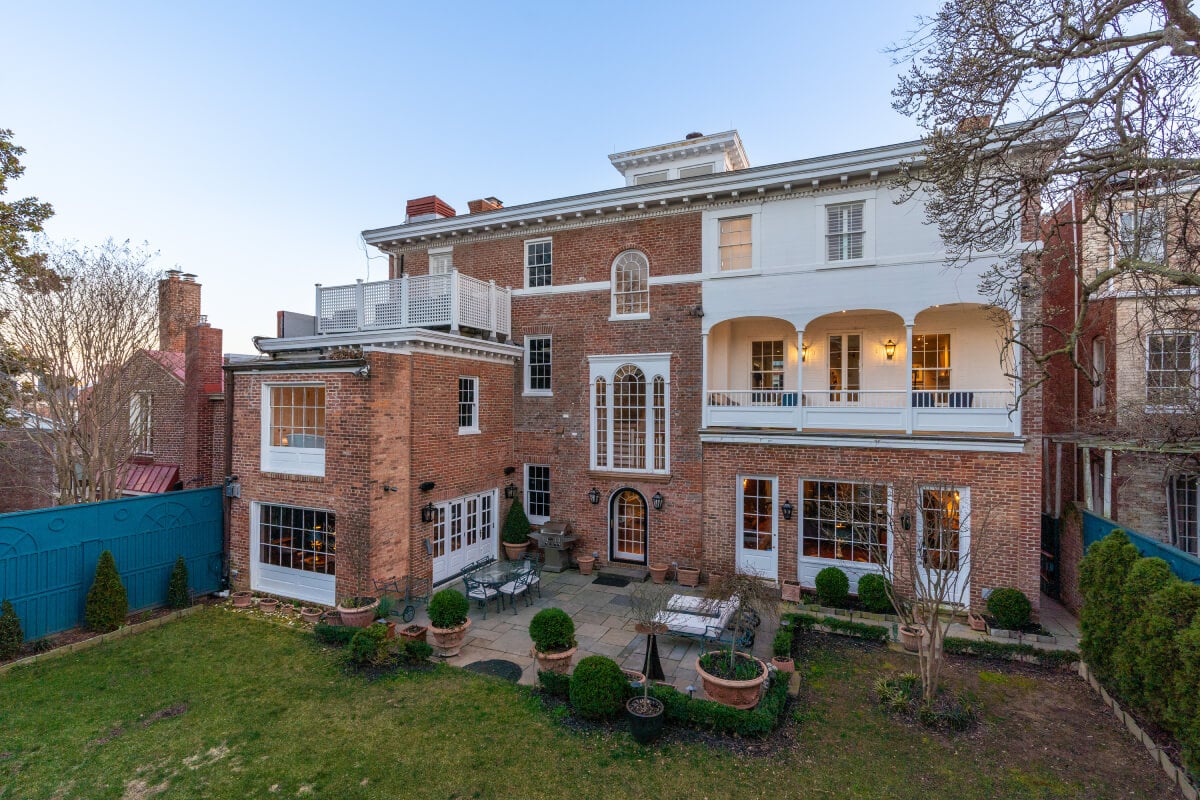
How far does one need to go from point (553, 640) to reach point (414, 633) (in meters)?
2.94

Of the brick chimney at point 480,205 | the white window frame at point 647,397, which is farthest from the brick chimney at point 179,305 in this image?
the white window frame at point 647,397

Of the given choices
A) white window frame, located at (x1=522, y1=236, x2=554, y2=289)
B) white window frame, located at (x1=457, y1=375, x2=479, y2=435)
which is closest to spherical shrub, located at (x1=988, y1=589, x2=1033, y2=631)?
white window frame, located at (x1=457, y1=375, x2=479, y2=435)

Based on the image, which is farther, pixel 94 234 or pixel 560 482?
pixel 560 482

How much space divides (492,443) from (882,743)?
10.7m

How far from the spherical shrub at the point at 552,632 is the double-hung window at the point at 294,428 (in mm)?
6218

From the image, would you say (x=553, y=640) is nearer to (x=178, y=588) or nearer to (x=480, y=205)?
(x=178, y=588)

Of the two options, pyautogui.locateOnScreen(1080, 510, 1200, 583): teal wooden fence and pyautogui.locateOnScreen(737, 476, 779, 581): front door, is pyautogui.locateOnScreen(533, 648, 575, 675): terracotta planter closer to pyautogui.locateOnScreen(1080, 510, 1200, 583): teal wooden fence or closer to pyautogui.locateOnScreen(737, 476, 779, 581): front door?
pyautogui.locateOnScreen(737, 476, 779, 581): front door

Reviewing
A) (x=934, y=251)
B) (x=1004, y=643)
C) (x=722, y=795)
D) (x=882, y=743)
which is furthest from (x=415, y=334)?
(x=1004, y=643)

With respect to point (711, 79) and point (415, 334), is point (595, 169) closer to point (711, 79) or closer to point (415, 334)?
point (711, 79)

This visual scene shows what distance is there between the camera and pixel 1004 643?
9.04 m

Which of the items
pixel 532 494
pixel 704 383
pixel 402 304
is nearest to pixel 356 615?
pixel 532 494

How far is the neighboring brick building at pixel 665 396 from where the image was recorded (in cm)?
1052

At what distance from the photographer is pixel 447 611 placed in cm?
871

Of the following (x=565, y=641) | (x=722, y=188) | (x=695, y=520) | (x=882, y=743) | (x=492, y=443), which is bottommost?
(x=882, y=743)
